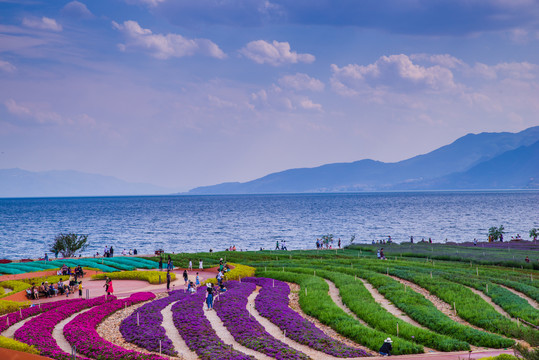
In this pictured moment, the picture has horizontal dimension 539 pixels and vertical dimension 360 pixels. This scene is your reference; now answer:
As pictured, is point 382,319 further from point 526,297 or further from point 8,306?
point 8,306

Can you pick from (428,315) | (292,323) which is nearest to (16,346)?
(292,323)

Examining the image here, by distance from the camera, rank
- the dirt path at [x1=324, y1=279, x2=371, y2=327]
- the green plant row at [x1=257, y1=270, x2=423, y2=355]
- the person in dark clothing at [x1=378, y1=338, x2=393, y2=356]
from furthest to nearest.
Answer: the dirt path at [x1=324, y1=279, x2=371, y2=327], the green plant row at [x1=257, y1=270, x2=423, y2=355], the person in dark clothing at [x1=378, y1=338, x2=393, y2=356]

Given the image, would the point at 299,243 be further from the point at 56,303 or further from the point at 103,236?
the point at 56,303

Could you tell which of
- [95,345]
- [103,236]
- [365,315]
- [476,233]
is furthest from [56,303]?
[476,233]

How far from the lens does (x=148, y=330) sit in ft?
108

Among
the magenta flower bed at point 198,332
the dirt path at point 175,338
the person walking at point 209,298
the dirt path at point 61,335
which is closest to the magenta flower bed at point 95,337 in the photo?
the dirt path at point 61,335

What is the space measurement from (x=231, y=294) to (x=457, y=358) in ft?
73.5

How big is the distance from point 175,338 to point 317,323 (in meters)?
10.8

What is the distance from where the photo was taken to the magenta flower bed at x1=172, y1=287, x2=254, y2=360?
27578mm

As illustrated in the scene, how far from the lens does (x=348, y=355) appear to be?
27.8 metres

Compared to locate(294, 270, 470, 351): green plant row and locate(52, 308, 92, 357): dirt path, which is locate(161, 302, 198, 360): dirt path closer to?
locate(52, 308, 92, 357): dirt path

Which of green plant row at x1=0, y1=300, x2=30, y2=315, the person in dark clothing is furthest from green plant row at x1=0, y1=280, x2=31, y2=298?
the person in dark clothing

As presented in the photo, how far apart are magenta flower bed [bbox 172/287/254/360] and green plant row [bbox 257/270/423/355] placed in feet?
26.8

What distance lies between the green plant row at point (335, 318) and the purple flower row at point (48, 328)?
17.2 m
